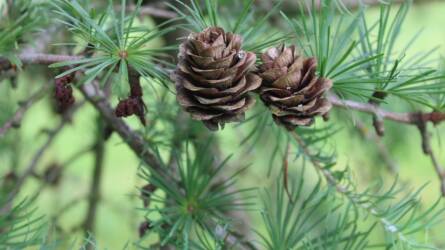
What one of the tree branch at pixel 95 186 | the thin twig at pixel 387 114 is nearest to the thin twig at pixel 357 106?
the thin twig at pixel 387 114

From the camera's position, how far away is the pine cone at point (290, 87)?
1.36 ft

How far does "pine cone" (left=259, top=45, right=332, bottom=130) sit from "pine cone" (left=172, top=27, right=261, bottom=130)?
0.01m

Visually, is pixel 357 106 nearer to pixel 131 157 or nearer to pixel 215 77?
pixel 215 77

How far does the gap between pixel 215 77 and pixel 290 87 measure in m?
0.05

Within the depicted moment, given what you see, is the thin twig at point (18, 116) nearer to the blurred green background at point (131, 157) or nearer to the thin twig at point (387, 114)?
the blurred green background at point (131, 157)

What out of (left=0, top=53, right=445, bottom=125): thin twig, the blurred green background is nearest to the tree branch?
the blurred green background

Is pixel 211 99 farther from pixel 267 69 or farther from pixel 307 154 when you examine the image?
pixel 307 154

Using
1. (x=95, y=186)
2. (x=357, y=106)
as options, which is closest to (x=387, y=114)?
(x=357, y=106)

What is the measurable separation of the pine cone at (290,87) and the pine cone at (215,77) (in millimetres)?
11

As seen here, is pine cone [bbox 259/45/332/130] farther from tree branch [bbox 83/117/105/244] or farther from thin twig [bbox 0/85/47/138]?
tree branch [bbox 83/117/105/244]

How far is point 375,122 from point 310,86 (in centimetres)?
11

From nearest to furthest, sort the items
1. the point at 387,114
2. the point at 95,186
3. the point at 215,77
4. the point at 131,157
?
1. the point at 215,77
2. the point at 387,114
3. the point at 95,186
4. the point at 131,157

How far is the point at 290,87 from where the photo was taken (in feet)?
1.37

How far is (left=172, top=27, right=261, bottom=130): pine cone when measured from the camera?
1.31ft
